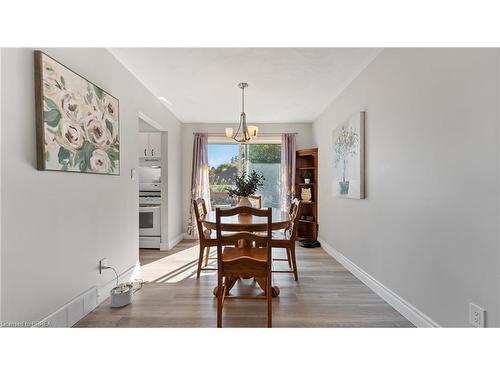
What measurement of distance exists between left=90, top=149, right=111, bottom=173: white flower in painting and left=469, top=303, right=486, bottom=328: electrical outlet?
112 inches

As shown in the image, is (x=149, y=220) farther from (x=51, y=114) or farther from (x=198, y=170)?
(x=51, y=114)

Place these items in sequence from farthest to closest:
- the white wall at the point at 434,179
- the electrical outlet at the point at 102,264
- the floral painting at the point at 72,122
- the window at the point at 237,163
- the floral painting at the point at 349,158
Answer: the window at the point at 237,163, the floral painting at the point at 349,158, the electrical outlet at the point at 102,264, the floral painting at the point at 72,122, the white wall at the point at 434,179

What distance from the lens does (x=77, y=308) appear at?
5.86 ft

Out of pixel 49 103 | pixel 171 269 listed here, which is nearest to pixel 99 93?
pixel 49 103

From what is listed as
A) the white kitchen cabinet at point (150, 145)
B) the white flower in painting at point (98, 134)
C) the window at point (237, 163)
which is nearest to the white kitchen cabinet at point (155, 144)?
the white kitchen cabinet at point (150, 145)

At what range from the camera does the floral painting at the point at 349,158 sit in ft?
8.38

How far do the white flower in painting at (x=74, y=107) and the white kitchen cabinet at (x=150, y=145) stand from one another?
222 centimetres

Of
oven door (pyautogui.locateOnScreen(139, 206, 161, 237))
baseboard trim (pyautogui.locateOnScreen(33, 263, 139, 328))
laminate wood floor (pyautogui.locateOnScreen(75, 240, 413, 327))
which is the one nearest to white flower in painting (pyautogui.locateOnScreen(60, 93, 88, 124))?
baseboard trim (pyautogui.locateOnScreen(33, 263, 139, 328))

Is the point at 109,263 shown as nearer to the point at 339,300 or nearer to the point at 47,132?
the point at 47,132

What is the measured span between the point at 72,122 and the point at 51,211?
0.68 metres

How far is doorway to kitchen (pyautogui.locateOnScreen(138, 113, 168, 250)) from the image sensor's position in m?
3.95

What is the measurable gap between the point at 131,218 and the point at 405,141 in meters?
2.94

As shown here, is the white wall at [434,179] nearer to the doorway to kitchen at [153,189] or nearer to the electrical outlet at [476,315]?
the electrical outlet at [476,315]
